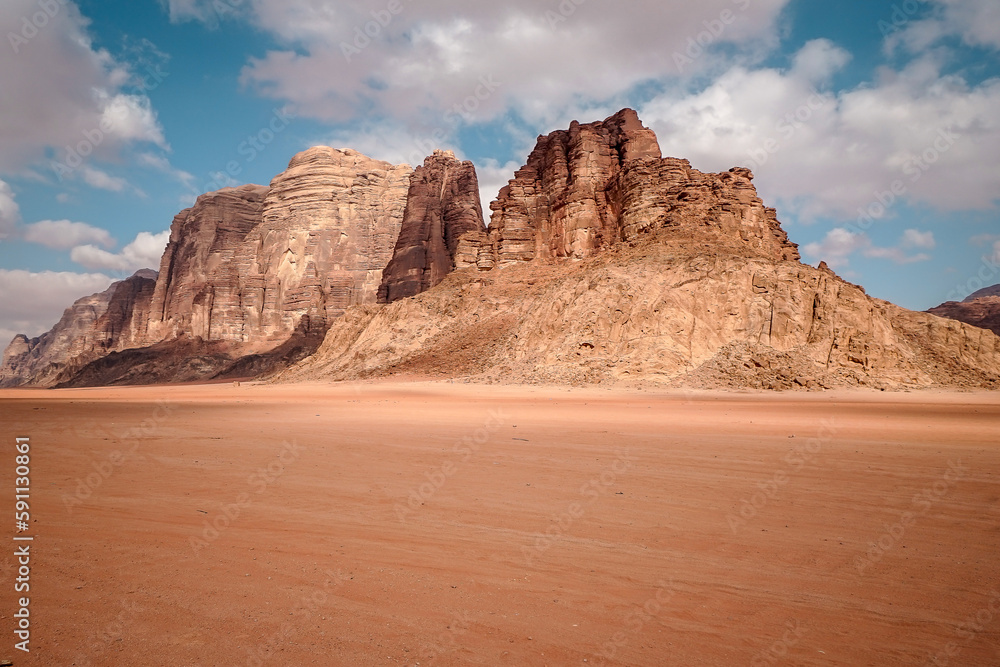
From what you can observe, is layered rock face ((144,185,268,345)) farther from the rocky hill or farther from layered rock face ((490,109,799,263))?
layered rock face ((490,109,799,263))

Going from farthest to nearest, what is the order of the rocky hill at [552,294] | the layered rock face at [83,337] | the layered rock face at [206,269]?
the layered rock face at [83,337] < the layered rock face at [206,269] < the rocky hill at [552,294]

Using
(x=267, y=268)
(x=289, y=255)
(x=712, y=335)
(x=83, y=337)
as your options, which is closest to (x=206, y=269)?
(x=267, y=268)

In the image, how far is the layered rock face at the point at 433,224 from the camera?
87688 millimetres

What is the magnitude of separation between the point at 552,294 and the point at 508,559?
42.2 metres

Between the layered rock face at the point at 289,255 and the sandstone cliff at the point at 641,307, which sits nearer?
the sandstone cliff at the point at 641,307

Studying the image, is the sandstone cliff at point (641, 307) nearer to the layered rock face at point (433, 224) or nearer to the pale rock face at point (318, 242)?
the layered rock face at point (433, 224)

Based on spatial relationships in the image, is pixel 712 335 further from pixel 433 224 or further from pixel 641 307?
pixel 433 224

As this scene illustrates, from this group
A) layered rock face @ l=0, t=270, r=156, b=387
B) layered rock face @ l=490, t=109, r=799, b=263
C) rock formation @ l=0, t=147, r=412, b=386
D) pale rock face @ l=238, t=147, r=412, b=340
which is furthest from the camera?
layered rock face @ l=0, t=270, r=156, b=387

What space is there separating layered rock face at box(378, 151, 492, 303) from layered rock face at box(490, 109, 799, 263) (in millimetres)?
19908

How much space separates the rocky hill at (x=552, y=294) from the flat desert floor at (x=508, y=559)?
2619 centimetres

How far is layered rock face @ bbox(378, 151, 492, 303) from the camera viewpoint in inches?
3452

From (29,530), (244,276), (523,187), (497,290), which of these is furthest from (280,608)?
(244,276)

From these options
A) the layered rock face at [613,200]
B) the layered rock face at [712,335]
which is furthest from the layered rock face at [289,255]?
the layered rock face at [712,335]

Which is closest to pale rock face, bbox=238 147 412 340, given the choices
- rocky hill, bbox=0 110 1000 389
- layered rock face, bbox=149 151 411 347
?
layered rock face, bbox=149 151 411 347
